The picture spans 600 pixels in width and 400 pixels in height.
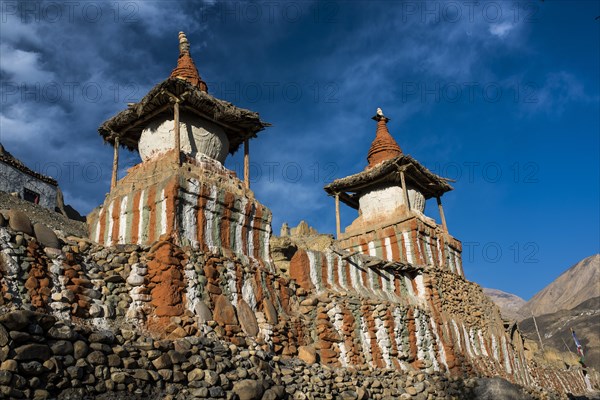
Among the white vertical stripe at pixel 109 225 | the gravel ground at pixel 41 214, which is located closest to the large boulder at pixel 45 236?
the white vertical stripe at pixel 109 225

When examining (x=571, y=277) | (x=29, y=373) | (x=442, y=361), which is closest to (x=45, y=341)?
(x=29, y=373)

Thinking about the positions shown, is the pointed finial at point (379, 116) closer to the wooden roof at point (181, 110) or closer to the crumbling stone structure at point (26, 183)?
the wooden roof at point (181, 110)

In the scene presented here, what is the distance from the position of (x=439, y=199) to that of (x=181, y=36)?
11794mm

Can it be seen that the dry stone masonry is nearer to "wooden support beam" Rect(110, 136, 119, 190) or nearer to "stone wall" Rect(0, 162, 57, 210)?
"wooden support beam" Rect(110, 136, 119, 190)

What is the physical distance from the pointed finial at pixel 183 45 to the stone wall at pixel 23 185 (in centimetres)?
2006

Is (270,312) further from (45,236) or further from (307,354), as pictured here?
(45,236)

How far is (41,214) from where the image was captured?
30.2 metres

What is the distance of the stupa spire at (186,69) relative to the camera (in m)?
14.7

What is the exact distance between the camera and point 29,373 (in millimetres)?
5656

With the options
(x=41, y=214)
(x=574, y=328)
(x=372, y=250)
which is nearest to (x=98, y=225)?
(x=372, y=250)

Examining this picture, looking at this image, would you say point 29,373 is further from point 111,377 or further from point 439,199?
point 439,199

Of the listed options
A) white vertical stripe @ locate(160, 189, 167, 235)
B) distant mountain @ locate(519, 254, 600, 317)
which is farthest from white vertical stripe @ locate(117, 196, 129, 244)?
distant mountain @ locate(519, 254, 600, 317)

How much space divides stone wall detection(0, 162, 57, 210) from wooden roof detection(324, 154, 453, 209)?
2119cm

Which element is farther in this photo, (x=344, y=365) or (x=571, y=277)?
(x=571, y=277)
